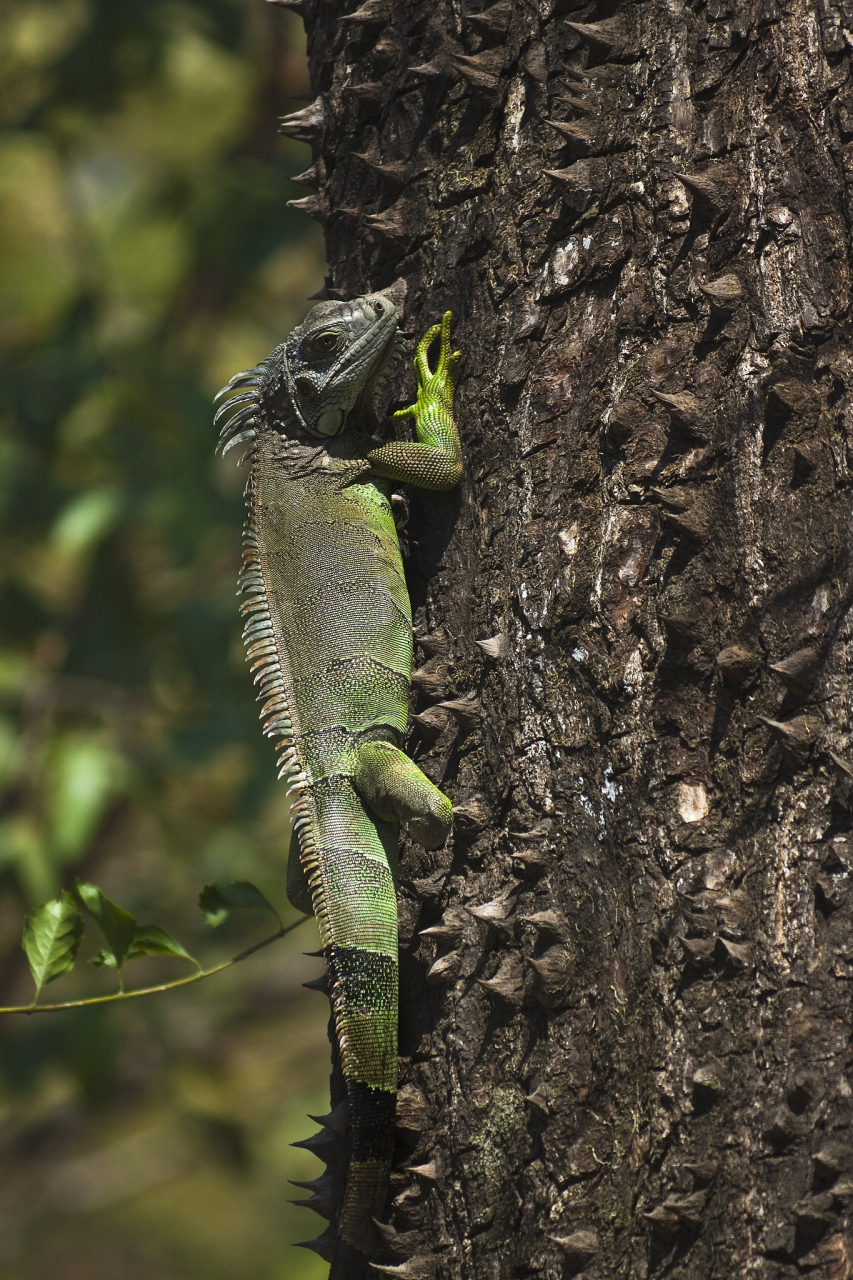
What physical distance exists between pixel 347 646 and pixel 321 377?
2.77 ft

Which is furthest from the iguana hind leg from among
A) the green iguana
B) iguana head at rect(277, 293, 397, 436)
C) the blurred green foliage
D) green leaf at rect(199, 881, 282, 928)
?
the blurred green foliage

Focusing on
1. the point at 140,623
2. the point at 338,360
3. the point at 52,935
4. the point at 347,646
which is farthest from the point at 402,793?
the point at 140,623

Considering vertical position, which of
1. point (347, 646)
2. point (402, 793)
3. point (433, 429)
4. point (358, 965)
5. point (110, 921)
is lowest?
point (358, 965)

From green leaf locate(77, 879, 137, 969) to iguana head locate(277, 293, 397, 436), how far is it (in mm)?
1499

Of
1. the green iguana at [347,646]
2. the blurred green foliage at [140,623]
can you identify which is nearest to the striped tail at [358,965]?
the green iguana at [347,646]

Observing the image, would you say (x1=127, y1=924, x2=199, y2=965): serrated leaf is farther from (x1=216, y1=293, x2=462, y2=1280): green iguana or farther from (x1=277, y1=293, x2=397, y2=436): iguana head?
(x1=277, y1=293, x2=397, y2=436): iguana head

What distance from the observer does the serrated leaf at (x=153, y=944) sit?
8.83 feet

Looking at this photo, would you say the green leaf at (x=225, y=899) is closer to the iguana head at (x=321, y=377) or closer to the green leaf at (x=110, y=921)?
the green leaf at (x=110, y=921)

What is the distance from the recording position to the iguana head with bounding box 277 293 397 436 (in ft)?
9.53

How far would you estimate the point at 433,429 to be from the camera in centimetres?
A: 273

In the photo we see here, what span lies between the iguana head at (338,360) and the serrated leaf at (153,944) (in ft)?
5.02

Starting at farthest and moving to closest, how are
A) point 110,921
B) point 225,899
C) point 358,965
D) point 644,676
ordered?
point 225,899
point 110,921
point 358,965
point 644,676

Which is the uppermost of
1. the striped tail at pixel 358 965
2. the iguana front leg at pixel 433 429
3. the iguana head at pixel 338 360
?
the iguana head at pixel 338 360

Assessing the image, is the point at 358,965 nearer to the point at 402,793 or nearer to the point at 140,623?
the point at 402,793
